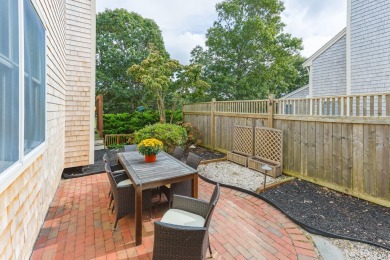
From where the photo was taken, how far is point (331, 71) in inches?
307

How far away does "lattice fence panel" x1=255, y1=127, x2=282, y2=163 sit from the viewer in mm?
5290

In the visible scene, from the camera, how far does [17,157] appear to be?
175 centimetres

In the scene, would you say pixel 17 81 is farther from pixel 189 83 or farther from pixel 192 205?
pixel 189 83

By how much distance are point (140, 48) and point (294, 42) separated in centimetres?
1193

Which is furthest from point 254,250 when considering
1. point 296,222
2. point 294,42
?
point 294,42

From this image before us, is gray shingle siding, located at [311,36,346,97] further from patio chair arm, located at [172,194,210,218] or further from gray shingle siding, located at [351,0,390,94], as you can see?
patio chair arm, located at [172,194,210,218]

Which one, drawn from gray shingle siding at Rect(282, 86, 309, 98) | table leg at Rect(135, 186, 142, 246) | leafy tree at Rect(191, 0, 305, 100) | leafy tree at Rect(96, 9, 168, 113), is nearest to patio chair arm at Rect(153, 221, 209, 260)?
table leg at Rect(135, 186, 142, 246)

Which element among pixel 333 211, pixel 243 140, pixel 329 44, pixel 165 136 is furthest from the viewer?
pixel 329 44

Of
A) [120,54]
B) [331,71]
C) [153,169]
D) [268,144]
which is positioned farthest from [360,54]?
[120,54]

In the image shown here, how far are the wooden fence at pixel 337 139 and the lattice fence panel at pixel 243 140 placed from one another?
327 millimetres

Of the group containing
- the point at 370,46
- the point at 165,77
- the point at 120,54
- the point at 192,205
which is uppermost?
the point at 120,54

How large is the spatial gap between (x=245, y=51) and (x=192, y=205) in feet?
44.9

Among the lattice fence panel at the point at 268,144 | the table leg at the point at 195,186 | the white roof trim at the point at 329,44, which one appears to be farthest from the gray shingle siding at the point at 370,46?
the table leg at the point at 195,186

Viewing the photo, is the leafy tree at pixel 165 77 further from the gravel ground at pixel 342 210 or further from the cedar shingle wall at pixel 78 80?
the gravel ground at pixel 342 210
